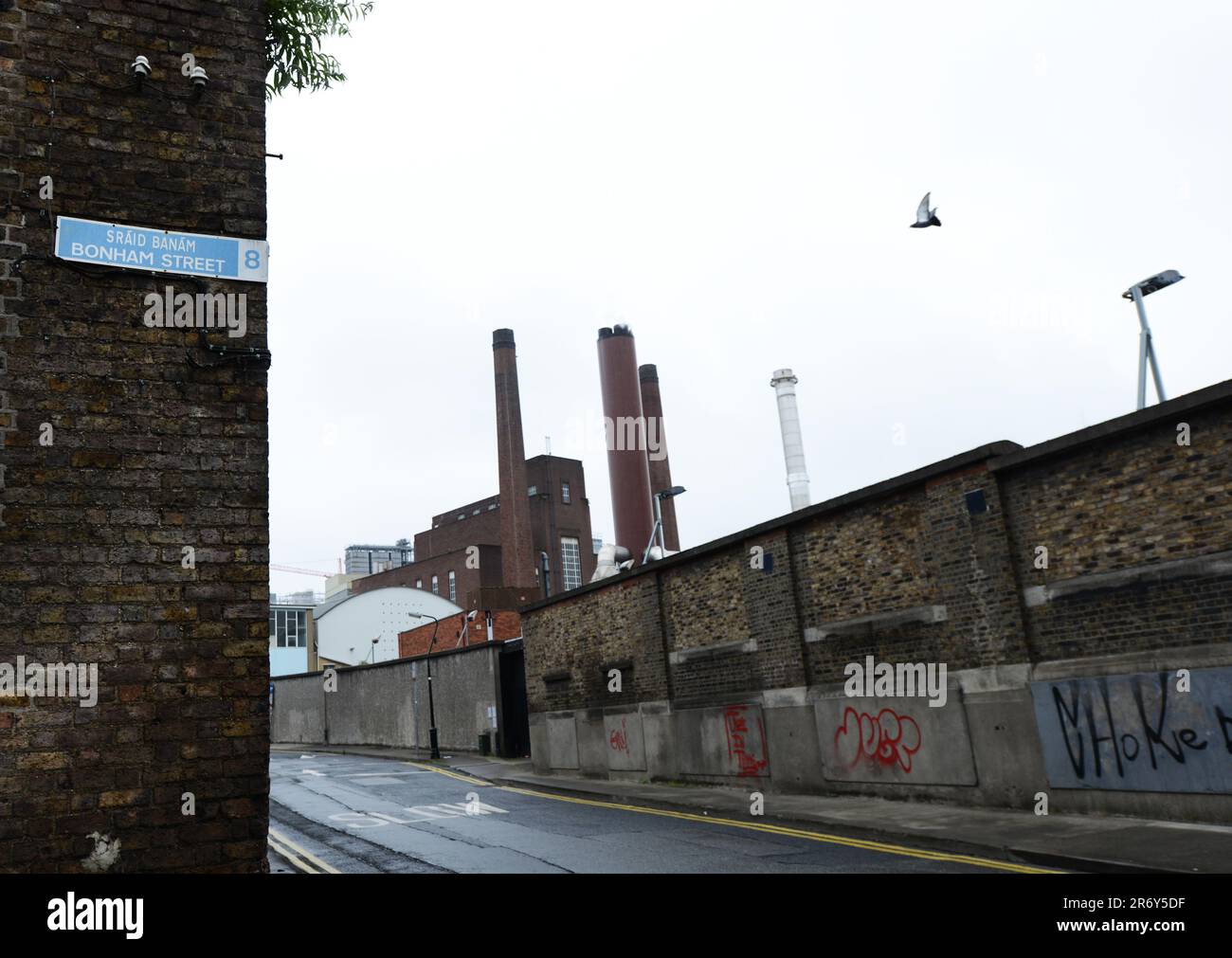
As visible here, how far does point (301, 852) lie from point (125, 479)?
8181mm

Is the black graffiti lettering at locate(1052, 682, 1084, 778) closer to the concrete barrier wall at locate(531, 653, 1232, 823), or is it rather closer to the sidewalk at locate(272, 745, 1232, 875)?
the concrete barrier wall at locate(531, 653, 1232, 823)

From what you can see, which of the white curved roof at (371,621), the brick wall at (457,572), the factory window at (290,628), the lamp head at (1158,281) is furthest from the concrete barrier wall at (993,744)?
the factory window at (290,628)

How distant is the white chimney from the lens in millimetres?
29500

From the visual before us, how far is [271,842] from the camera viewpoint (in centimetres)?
1245

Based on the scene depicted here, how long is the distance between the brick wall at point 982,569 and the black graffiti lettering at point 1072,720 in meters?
0.54

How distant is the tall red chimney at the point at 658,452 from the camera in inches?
1919

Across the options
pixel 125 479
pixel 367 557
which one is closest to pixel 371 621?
pixel 367 557

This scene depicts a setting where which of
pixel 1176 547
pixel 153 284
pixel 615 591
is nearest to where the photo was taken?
pixel 153 284

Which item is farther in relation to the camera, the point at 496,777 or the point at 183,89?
the point at 496,777

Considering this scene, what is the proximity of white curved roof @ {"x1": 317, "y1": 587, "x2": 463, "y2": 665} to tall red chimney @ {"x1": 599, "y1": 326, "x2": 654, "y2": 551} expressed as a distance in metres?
25.9
